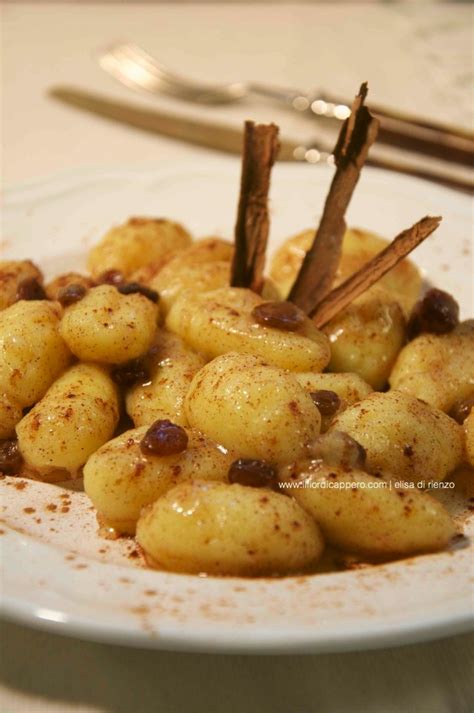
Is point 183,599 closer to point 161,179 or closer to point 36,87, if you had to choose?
point 161,179

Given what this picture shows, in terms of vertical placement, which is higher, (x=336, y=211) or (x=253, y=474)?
(x=336, y=211)

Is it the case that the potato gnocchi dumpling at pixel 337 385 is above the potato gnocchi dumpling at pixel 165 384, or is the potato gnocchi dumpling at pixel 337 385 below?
above

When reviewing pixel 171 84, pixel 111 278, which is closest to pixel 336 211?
pixel 111 278

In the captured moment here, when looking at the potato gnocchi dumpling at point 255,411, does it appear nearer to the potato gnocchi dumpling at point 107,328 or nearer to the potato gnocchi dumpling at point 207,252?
the potato gnocchi dumpling at point 107,328

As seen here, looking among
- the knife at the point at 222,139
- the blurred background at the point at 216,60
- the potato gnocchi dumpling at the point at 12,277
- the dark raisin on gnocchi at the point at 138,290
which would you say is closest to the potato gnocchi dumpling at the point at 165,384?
Result: the dark raisin on gnocchi at the point at 138,290

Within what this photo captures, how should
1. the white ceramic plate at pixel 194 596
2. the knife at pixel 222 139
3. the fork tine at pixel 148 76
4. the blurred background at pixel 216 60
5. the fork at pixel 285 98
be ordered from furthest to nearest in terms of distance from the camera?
the fork tine at pixel 148 76, the blurred background at pixel 216 60, the fork at pixel 285 98, the knife at pixel 222 139, the white ceramic plate at pixel 194 596

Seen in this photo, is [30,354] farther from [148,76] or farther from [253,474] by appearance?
[148,76]
